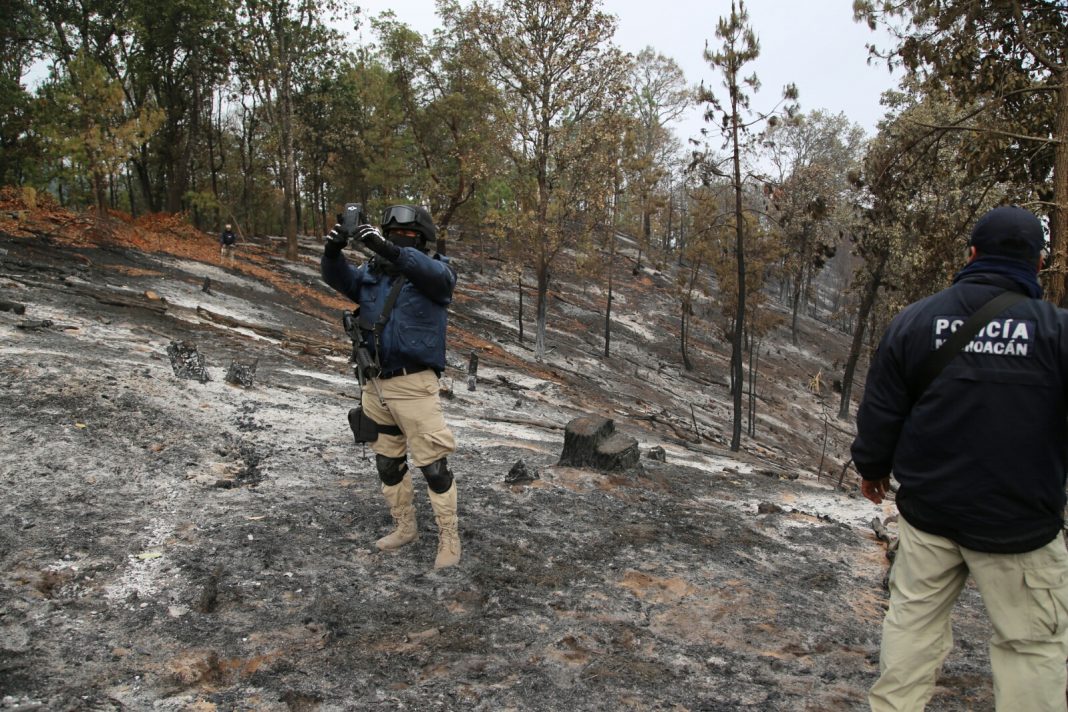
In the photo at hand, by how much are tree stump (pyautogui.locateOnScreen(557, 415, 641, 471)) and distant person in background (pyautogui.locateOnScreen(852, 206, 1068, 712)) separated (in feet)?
13.5

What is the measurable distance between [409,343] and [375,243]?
23.6 inches

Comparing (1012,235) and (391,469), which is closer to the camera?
(1012,235)

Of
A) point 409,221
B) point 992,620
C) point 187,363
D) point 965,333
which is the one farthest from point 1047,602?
point 187,363

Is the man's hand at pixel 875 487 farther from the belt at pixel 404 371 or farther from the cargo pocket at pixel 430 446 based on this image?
the belt at pixel 404 371

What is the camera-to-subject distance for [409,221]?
4090mm

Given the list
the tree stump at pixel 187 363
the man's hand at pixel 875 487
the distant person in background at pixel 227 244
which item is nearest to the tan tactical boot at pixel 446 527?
the man's hand at pixel 875 487

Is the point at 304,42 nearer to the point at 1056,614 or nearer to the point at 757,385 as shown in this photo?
the point at 757,385

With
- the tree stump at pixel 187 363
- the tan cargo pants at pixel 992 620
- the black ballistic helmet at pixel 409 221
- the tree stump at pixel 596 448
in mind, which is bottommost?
the tree stump at pixel 596 448

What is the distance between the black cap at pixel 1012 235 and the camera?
237cm

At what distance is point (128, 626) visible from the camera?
3.26 meters

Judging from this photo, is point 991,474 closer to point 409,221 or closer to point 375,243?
point 375,243

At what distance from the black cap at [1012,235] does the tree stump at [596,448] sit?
14.6 ft

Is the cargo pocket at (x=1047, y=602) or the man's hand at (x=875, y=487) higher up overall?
the man's hand at (x=875, y=487)

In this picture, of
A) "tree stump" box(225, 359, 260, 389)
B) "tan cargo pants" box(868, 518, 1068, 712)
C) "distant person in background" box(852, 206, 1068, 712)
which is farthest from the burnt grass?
"distant person in background" box(852, 206, 1068, 712)
